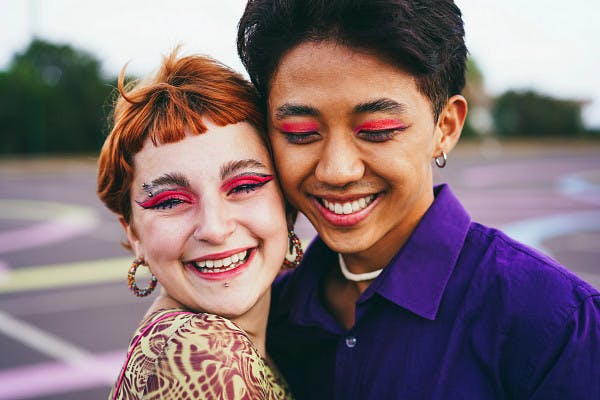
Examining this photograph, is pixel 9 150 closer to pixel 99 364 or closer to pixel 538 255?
pixel 99 364

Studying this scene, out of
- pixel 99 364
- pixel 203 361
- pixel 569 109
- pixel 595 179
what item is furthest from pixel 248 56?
pixel 569 109

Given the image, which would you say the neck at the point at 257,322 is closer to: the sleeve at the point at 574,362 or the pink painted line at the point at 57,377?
the sleeve at the point at 574,362

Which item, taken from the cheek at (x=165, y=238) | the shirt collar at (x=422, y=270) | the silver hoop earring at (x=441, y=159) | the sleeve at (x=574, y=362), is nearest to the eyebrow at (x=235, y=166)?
the cheek at (x=165, y=238)

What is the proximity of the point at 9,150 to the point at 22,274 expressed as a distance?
25109mm

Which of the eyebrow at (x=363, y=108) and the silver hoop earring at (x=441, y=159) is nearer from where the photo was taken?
the eyebrow at (x=363, y=108)

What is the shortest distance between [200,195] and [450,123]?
0.95m

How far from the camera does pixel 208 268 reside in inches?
80.7

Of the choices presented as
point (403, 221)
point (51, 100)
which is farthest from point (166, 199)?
point (51, 100)

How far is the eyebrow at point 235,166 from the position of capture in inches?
79.1

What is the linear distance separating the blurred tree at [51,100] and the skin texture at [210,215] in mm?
29649

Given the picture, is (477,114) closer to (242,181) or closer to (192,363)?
(242,181)

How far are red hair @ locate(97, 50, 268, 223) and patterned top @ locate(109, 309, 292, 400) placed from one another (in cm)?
59

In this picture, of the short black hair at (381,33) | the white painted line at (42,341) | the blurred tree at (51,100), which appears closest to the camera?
the short black hair at (381,33)

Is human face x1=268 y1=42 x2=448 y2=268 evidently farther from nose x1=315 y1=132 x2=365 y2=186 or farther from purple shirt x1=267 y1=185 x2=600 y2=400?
purple shirt x1=267 y1=185 x2=600 y2=400
